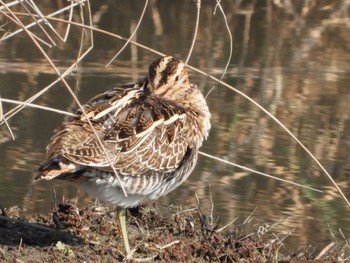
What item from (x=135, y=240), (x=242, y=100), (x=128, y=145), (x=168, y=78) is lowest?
(x=135, y=240)

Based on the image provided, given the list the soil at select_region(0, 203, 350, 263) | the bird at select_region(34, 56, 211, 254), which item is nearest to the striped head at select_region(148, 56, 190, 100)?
the bird at select_region(34, 56, 211, 254)

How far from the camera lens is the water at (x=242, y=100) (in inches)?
298

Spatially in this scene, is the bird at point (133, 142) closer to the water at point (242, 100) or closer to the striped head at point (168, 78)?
the striped head at point (168, 78)

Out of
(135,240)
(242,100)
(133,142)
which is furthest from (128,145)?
(242,100)

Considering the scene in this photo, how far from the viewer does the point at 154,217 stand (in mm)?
6660

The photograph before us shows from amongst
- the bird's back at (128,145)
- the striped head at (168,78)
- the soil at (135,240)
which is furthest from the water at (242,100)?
the striped head at (168,78)

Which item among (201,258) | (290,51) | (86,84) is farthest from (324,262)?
(290,51)

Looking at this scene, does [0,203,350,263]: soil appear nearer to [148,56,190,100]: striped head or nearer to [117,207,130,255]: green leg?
[117,207,130,255]: green leg

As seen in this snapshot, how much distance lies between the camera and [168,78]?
6504mm

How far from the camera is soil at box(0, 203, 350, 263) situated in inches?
235

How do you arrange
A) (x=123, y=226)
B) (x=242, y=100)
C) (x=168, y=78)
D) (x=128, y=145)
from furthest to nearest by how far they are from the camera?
(x=242, y=100)
(x=168, y=78)
(x=123, y=226)
(x=128, y=145)

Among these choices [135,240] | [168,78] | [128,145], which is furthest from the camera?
[168,78]

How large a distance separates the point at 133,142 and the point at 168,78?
27.4 inches

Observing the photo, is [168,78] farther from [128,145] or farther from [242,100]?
[242,100]
